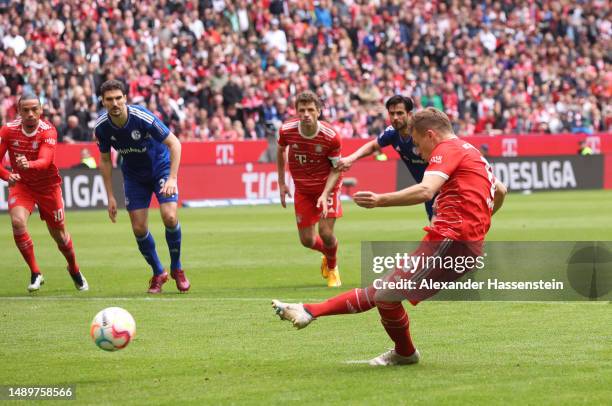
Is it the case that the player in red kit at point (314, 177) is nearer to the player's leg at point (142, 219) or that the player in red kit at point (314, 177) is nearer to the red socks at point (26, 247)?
the player's leg at point (142, 219)

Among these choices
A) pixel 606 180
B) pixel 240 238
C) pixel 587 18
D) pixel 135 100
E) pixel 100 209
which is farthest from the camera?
pixel 587 18

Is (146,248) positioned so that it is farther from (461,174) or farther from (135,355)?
(461,174)

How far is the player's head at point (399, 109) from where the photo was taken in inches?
525

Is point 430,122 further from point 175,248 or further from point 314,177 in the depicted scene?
point 314,177

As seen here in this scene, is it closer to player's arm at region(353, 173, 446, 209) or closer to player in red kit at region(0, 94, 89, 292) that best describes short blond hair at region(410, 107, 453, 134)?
player's arm at region(353, 173, 446, 209)

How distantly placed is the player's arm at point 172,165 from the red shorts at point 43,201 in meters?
1.62

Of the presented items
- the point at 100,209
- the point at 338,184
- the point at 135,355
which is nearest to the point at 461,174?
the point at 135,355

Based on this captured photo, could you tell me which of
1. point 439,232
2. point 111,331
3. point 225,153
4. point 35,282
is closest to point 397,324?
point 439,232

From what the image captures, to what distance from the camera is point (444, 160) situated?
8031 mm

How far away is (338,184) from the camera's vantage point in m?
14.5

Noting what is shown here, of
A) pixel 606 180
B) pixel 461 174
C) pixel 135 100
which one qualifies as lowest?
pixel 606 180

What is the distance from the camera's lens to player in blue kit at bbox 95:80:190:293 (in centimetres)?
1327

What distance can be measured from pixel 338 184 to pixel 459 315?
3.70m

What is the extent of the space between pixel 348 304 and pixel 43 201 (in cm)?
688
